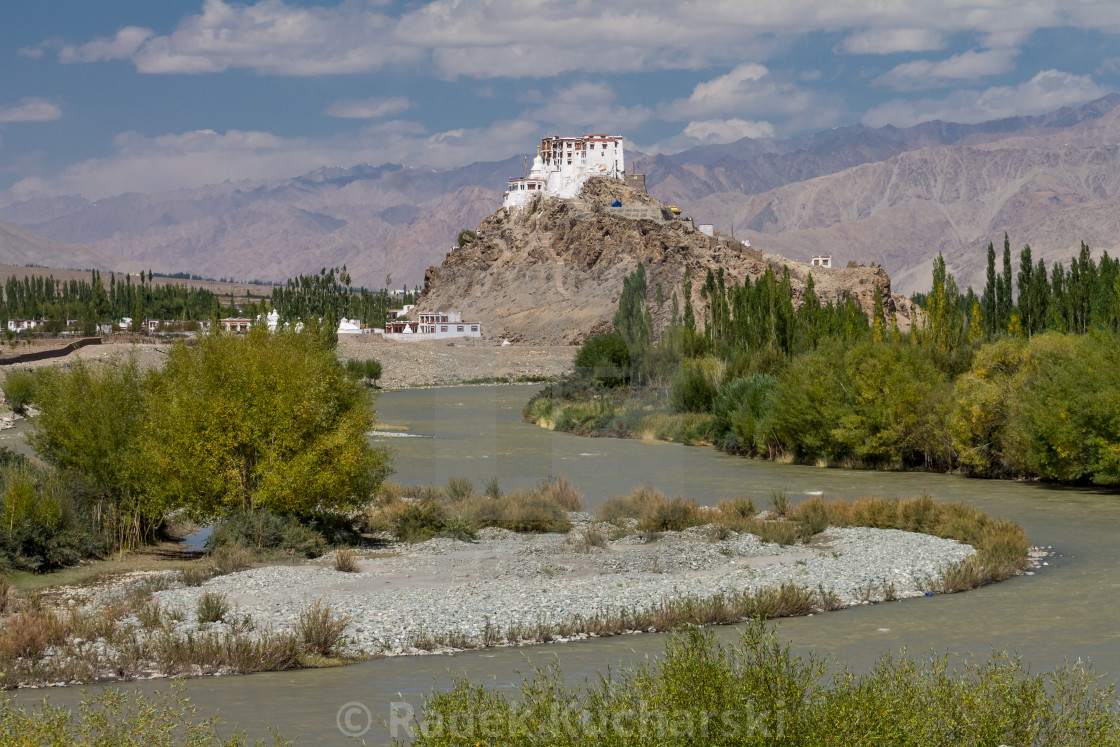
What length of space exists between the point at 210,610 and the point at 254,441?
19.2 feet

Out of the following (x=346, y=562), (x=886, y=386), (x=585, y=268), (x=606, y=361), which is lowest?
(x=346, y=562)

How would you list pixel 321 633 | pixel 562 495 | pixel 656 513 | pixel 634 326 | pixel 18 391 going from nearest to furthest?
pixel 321 633
pixel 656 513
pixel 562 495
pixel 18 391
pixel 634 326

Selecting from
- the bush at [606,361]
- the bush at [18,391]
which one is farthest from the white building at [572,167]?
the bush at [18,391]

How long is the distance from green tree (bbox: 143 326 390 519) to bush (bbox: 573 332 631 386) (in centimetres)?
3869

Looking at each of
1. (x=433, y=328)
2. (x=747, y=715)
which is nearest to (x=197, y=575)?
(x=747, y=715)

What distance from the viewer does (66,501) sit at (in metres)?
19.4

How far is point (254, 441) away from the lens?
1941 cm

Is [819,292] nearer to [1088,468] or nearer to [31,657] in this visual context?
[1088,468]

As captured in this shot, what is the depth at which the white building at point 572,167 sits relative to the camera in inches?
5940

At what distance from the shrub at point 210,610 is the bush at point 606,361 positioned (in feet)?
146

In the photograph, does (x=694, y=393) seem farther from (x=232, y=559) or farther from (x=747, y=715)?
(x=747, y=715)

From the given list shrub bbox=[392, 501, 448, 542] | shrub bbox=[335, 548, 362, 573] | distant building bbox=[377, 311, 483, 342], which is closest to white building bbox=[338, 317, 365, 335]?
distant building bbox=[377, 311, 483, 342]

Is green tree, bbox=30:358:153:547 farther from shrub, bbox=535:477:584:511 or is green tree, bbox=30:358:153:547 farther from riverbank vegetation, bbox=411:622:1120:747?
riverbank vegetation, bbox=411:622:1120:747

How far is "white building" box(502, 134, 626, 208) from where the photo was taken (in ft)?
495
